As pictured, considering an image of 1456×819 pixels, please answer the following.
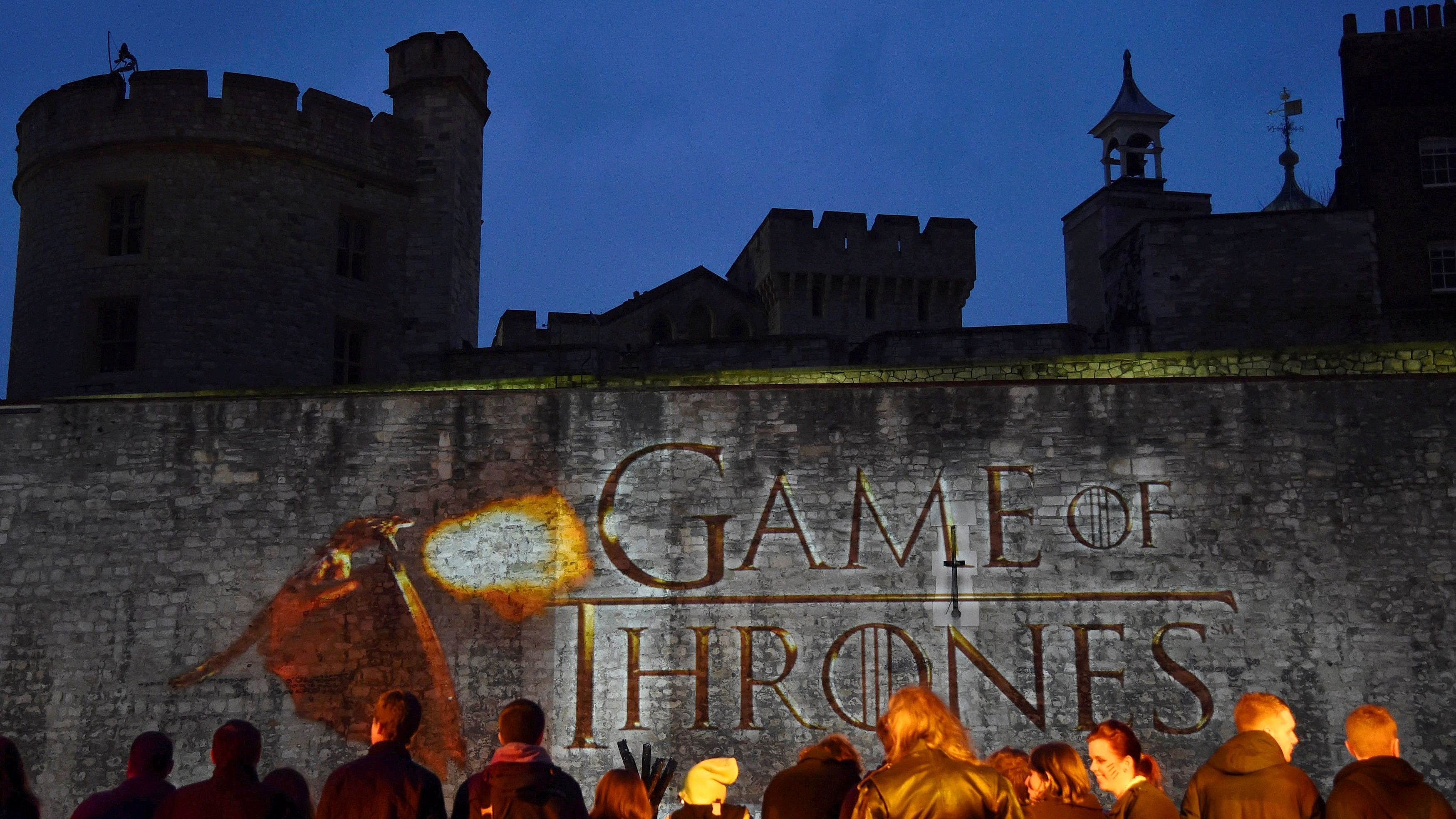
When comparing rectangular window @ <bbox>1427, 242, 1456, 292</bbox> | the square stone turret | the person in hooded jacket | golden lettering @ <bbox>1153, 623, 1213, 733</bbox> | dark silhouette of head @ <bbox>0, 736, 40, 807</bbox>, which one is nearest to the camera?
the person in hooded jacket

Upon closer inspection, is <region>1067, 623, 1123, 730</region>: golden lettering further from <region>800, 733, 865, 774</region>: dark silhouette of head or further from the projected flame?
<region>800, 733, 865, 774</region>: dark silhouette of head

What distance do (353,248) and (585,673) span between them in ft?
30.9

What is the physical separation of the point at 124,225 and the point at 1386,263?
19.4m

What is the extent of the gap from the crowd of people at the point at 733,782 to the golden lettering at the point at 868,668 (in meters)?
8.90

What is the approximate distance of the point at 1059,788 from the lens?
5.61m

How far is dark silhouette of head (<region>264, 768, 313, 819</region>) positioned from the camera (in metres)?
6.22

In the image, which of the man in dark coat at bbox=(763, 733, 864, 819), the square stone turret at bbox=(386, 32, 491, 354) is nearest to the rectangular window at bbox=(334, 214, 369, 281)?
the square stone turret at bbox=(386, 32, 491, 354)

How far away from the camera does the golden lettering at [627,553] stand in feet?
50.6

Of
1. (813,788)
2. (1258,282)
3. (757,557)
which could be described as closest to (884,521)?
(757,557)

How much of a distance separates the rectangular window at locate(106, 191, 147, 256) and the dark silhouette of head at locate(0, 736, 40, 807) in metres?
15.7

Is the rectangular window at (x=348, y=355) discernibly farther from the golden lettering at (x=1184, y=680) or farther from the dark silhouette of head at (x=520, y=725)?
the dark silhouette of head at (x=520, y=725)


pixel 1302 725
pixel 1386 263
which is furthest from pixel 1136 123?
pixel 1302 725

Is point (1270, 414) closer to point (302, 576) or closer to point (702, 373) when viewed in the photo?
point (702, 373)

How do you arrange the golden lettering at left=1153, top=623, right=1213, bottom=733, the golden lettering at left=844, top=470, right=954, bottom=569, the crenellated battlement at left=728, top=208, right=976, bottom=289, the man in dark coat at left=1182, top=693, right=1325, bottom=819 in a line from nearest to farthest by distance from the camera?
1. the man in dark coat at left=1182, top=693, right=1325, bottom=819
2. the golden lettering at left=1153, top=623, right=1213, bottom=733
3. the golden lettering at left=844, top=470, right=954, bottom=569
4. the crenellated battlement at left=728, top=208, right=976, bottom=289
